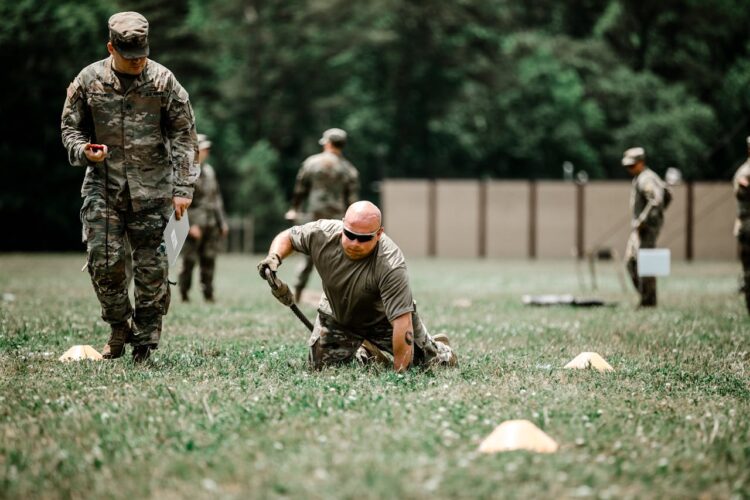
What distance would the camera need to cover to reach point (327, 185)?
44.9ft

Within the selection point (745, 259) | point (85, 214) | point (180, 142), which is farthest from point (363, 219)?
point (745, 259)

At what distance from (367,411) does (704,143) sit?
1647 inches

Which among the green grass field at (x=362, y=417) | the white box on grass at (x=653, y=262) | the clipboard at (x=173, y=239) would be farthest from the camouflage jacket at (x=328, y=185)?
the clipboard at (x=173, y=239)

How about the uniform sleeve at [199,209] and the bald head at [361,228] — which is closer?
the bald head at [361,228]

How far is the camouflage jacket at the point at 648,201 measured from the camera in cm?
1398

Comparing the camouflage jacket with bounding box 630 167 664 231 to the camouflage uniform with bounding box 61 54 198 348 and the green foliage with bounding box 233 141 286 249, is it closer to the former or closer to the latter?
the camouflage uniform with bounding box 61 54 198 348

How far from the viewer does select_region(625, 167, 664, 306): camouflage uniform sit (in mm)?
14016

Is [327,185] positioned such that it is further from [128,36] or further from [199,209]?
[128,36]

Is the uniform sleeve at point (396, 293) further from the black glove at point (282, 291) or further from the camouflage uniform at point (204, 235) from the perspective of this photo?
the camouflage uniform at point (204, 235)

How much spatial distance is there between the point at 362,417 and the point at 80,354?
9.95ft

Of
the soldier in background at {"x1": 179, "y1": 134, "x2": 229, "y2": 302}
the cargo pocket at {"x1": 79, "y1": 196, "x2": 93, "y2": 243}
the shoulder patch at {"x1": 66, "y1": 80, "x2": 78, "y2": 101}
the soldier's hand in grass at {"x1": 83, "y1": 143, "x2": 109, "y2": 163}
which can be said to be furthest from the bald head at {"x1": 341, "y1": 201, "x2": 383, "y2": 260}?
the soldier in background at {"x1": 179, "y1": 134, "x2": 229, "y2": 302}

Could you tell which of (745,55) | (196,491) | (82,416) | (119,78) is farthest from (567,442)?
(745,55)

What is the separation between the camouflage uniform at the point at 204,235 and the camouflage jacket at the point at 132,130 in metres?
6.47

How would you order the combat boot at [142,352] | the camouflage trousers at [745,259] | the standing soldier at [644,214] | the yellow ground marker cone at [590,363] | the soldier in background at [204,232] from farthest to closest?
the standing soldier at [644,214], the soldier in background at [204,232], the camouflage trousers at [745,259], the yellow ground marker cone at [590,363], the combat boot at [142,352]
